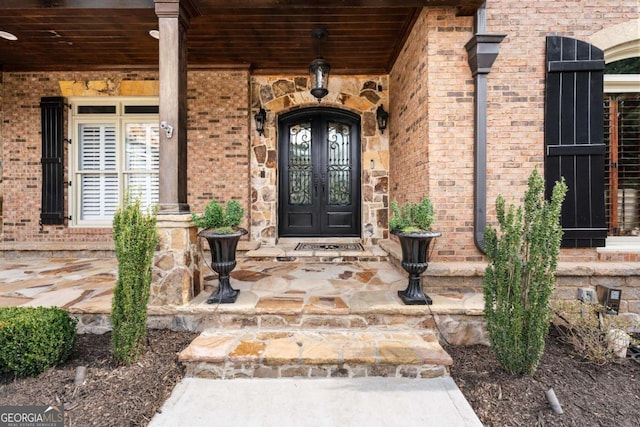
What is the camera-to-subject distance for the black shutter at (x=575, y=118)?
10.2 ft

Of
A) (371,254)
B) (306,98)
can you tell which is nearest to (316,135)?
(306,98)

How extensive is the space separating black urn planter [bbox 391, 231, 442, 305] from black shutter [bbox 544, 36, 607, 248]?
5.18 feet

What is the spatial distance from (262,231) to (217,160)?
1313mm

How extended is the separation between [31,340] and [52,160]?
4.13 meters

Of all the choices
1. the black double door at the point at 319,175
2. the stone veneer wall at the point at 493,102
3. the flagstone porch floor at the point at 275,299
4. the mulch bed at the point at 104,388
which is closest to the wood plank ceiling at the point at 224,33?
the stone veneer wall at the point at 493,102

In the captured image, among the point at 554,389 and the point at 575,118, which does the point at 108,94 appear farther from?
the point at 554,389

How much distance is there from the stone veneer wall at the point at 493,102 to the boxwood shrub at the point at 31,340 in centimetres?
319

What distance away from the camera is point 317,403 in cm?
192

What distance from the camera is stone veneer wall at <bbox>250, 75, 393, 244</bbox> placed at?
4988mm

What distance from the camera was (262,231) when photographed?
505 cm

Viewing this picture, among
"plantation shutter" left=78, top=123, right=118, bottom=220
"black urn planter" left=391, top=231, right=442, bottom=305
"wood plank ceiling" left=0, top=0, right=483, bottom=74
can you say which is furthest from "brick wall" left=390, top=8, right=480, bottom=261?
"plantation shutter" left=78, top=123, right=118, bottom=220

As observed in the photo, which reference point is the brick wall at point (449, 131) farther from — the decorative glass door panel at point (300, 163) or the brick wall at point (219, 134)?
the brick wall at point (219, 134)

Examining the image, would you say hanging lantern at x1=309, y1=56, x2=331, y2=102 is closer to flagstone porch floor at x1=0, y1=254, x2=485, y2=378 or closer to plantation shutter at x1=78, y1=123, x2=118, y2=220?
flagstone porch floor at x1=0, y1=254, x2=485, y2=378

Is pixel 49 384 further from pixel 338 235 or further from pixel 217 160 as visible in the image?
pixel 338 235
